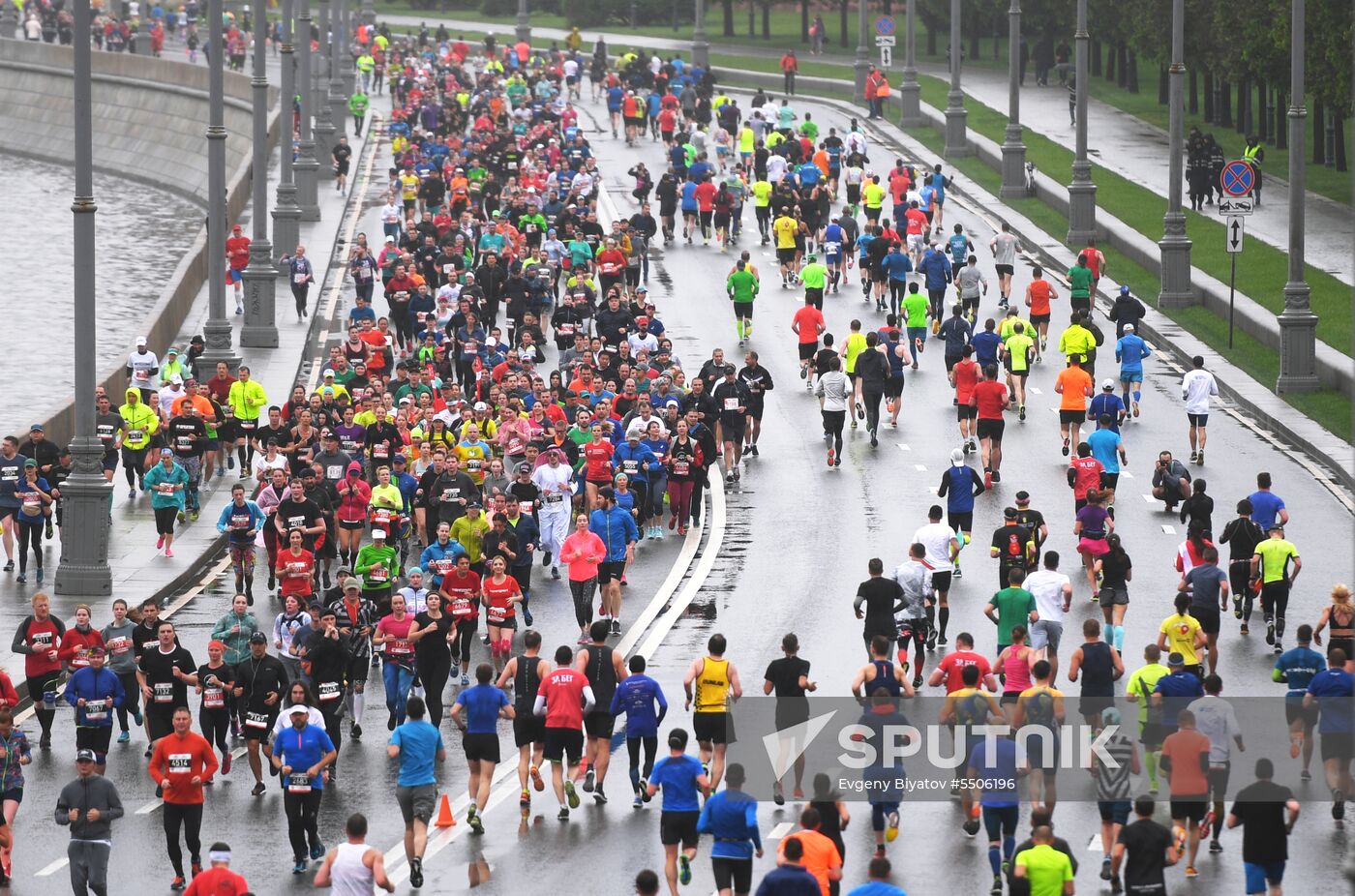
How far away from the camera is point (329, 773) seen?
736 inches

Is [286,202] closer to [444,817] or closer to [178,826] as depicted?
[444,817]

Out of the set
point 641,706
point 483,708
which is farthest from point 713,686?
point 483,708

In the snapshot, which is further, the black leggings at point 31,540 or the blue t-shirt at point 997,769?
the black leggings at point 31,540

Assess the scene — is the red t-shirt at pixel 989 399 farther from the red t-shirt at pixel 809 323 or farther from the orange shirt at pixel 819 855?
the orange shirt at pixel 819 855

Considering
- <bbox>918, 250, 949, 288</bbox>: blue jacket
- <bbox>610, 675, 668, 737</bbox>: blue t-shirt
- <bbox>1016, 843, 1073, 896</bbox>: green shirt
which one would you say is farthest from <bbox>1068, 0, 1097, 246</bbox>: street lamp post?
<bbox>1016, 843, 1073, 896</bbox>: green shirt

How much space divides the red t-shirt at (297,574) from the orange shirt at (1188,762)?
8776 mm

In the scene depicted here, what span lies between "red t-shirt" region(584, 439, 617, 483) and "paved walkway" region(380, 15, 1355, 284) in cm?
1724

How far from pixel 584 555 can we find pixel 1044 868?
8.97 metres

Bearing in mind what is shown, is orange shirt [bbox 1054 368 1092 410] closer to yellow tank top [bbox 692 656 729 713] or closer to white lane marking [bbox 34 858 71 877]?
yellow tank top [bbox 692 656 729 713]

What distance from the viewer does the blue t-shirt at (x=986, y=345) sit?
31.2 m

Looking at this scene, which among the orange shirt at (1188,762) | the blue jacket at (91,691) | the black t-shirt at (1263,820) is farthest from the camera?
the blue jacket at (91,691)

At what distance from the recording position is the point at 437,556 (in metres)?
21.8

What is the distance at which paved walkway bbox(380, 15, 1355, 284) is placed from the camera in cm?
4503

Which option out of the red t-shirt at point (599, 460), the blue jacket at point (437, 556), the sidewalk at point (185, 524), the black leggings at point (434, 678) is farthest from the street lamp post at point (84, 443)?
the black leggings at point (434, 678)
